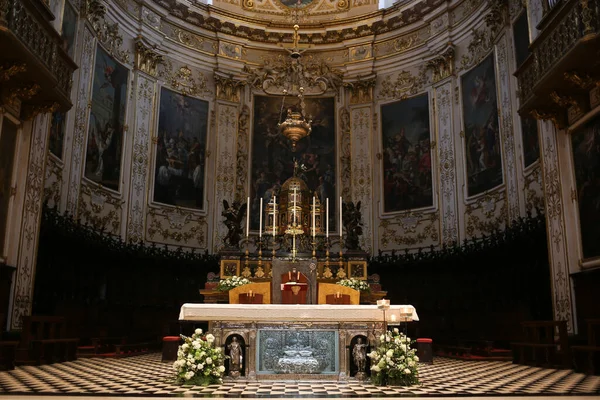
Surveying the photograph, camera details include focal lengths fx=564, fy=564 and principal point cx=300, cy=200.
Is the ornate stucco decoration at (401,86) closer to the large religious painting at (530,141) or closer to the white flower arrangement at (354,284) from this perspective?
the large religious painting at (530,141)

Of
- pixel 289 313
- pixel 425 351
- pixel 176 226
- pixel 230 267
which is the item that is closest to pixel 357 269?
pixel 425 351

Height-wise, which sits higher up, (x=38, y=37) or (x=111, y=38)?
(x=111, y=38)

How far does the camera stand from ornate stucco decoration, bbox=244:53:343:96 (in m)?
20.2

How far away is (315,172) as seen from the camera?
1962 centimetres

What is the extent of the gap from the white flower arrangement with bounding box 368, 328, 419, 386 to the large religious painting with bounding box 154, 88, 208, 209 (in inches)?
456

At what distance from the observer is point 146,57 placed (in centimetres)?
1819

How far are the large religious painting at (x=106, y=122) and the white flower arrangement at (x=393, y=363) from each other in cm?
1046

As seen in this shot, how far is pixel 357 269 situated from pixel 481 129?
271 inches

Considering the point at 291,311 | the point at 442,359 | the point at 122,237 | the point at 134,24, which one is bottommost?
the point at 442,359

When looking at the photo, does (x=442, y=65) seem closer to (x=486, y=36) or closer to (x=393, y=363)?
(x=486, y=36)

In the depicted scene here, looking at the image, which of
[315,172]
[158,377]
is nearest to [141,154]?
[315,172]

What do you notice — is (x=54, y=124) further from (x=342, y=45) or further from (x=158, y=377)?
(x=342, y=45)

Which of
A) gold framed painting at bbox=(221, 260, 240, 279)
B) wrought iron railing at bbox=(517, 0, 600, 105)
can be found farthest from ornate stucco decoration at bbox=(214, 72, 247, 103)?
wrought iron railing at bbox=(517, 0, 600, 105)

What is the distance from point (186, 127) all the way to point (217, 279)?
27.3ft
